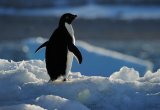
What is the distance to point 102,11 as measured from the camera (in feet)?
98.3

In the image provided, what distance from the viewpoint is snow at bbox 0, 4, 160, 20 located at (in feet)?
93.6

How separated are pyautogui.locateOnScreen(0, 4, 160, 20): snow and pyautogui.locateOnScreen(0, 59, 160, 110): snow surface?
23.1 meters

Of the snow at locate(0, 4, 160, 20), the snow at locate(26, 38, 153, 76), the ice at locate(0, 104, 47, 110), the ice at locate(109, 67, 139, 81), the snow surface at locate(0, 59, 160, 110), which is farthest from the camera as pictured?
the snow at locate(0, 4, 160, 20)

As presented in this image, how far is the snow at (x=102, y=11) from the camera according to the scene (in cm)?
2852

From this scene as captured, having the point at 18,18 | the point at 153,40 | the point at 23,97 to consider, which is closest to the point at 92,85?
the point at 23,97

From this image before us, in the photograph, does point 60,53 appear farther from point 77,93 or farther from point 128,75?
point 77,93

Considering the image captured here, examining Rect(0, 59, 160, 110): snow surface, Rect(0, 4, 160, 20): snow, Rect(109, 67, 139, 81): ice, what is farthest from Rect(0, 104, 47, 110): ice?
Rect(0, 4, 160, 20): snow

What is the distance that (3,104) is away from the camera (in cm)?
445

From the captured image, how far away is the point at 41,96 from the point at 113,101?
0.46 meters

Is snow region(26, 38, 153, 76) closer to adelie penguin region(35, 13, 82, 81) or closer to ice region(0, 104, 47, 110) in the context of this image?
adelie penguin region(35, 13, 82, 81)

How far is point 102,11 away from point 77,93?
83.5 feet

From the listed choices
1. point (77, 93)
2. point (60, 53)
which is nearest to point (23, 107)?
point (77, 93)

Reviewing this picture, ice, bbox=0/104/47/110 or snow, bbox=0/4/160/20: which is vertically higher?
snow, bbox=0/4/160/20

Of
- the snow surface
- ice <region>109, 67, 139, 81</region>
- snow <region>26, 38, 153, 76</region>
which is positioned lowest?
the snow surface
